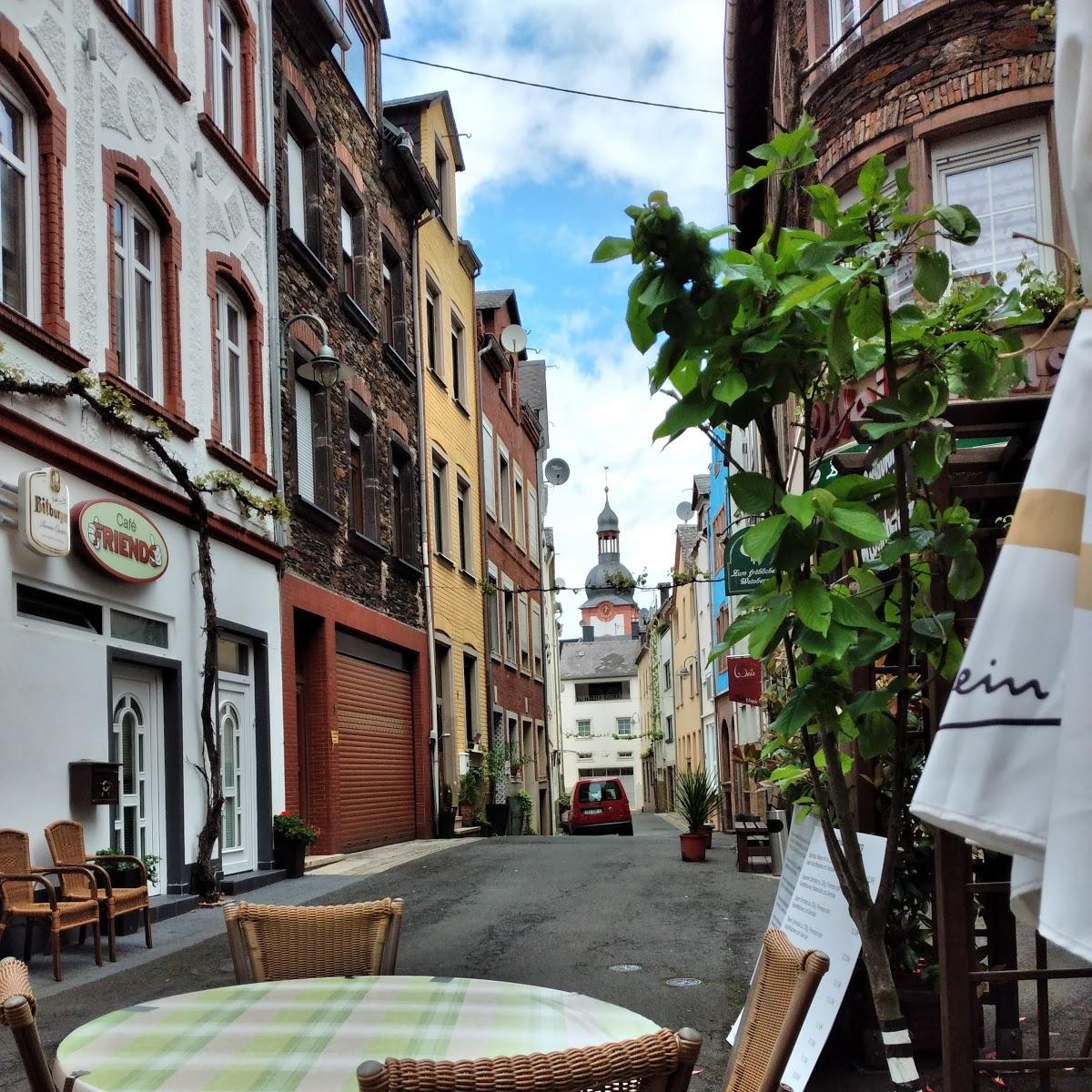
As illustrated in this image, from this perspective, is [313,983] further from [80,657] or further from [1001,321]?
[80,657]

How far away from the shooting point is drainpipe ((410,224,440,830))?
73.9ft

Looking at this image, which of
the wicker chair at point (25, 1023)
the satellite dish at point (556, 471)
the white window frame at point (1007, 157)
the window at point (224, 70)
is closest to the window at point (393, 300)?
the window at point (224, 70)

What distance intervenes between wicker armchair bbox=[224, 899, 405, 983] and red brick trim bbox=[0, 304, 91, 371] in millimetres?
6687

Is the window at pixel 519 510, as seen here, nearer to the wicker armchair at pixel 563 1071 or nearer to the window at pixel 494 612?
the window at pixel 494 612

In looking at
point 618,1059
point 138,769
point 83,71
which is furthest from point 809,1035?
point 83,71

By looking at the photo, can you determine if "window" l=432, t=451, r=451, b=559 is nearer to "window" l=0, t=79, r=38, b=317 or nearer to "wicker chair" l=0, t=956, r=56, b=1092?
"window" l=0, t=79, r=38, b=317

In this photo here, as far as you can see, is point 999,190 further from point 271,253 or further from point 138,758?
point 138,758

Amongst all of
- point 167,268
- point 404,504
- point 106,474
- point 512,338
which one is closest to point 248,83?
point 167,268

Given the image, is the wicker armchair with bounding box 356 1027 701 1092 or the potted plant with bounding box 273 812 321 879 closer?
the wicker armchair with bounding box 356 1027 701 1092

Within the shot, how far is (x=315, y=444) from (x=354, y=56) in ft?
24.4

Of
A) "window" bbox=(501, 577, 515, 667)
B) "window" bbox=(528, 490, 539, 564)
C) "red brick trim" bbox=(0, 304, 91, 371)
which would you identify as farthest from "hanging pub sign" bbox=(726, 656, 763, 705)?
"window" bbox=(528, 490, 539, 564)

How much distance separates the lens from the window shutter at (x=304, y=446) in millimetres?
16766

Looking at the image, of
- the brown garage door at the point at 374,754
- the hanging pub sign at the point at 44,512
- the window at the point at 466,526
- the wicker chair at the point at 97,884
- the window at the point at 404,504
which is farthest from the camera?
the window at the point at 466,526

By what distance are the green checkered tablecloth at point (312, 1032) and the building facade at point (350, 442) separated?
11.9 metres
